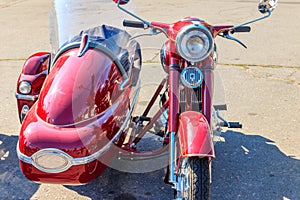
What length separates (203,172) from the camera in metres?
2.38

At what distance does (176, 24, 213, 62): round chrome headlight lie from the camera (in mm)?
2430

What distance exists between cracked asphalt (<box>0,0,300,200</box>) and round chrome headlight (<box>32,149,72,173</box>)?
2.39ft

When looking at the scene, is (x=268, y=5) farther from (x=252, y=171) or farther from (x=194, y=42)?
(x=252, y=171)

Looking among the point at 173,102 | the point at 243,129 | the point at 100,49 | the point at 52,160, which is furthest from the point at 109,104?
the point at 243,129

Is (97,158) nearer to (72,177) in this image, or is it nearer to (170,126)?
(72,177)

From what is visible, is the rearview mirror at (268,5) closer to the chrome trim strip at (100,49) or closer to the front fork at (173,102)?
the front fork at (173,102)

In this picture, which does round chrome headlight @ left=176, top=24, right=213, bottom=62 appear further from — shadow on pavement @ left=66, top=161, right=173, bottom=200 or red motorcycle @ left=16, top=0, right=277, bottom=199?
shadow on pavement @ left=66, top=161, right=173, bottom=200

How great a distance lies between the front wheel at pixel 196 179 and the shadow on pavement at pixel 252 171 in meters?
0.84

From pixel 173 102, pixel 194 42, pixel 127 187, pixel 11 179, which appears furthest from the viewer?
pixel 11 179

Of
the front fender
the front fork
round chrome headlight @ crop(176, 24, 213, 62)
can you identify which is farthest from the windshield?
the front fender

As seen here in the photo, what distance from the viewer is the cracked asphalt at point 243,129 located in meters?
3.27

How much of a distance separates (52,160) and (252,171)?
1830 mm

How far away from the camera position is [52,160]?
2500mm

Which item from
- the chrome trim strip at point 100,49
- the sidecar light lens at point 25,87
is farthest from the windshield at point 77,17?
the sidecar light lens at point 25,87
